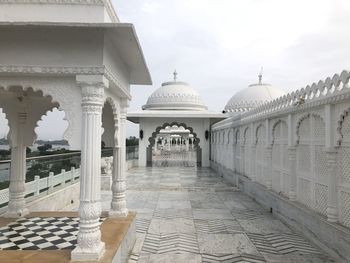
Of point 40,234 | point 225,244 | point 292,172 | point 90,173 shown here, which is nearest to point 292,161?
point 292,172

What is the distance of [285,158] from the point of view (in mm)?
7039

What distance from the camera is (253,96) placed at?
58.8 feet

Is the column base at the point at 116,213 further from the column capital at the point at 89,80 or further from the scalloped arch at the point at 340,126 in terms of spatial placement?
the scalloped arch at the point at 340,126

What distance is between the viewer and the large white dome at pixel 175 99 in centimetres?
1974

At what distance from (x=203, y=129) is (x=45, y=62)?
1615 cm

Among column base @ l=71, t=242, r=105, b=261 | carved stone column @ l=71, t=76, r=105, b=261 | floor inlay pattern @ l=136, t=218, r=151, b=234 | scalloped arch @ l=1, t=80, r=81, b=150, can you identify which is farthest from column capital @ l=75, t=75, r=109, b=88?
floor inlay pattern @ l=136, t=218, r=151, b=234

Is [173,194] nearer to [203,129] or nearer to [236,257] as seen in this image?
[236,257]

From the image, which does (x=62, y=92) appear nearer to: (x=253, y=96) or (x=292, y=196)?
(x=292, y=196)

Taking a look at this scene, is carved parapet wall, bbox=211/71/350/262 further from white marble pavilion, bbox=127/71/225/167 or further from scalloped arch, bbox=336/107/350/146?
white marble pavilion, bbox=127/71/225/167

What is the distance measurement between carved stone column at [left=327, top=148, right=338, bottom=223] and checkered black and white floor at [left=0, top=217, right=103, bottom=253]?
3.70m

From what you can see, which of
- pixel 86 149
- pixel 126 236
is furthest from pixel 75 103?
pixel 126 236

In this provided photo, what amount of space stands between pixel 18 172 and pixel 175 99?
15.2m

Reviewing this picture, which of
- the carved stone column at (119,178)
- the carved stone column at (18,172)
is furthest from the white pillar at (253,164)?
the carved stone column at (18,172)

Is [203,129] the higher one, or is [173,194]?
[203,129]
